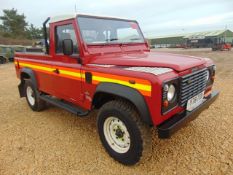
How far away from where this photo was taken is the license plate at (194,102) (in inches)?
117

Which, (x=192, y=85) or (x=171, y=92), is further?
(x=192, y=85)

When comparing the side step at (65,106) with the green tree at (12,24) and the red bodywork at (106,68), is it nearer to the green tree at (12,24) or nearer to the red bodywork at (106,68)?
the red bodywork at (106,68)

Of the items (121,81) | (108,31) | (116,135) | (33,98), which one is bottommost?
(116,135)

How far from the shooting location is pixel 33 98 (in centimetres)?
549

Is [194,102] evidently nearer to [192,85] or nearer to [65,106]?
[192,85]

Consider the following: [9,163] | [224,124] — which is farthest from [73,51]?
[224,124]

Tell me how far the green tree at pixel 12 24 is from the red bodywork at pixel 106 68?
43255mm

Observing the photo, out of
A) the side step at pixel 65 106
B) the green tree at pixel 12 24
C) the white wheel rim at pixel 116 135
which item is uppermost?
the green tree at pixel 12 24

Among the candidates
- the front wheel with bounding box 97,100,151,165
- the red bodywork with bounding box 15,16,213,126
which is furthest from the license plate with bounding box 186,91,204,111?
the front wheel with bounding box 97,100,151,165

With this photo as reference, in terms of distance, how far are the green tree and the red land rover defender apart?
144 feet

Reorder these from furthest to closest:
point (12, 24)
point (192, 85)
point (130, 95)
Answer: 1. point (12, 24)
2. point (192, 85)
3. point (130, 95)

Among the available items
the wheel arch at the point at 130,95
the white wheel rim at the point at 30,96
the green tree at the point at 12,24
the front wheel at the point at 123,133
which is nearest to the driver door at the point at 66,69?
the wheel arch at the point at 130,95

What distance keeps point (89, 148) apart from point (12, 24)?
46.0 m

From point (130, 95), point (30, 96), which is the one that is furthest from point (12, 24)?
point (130, 95)
